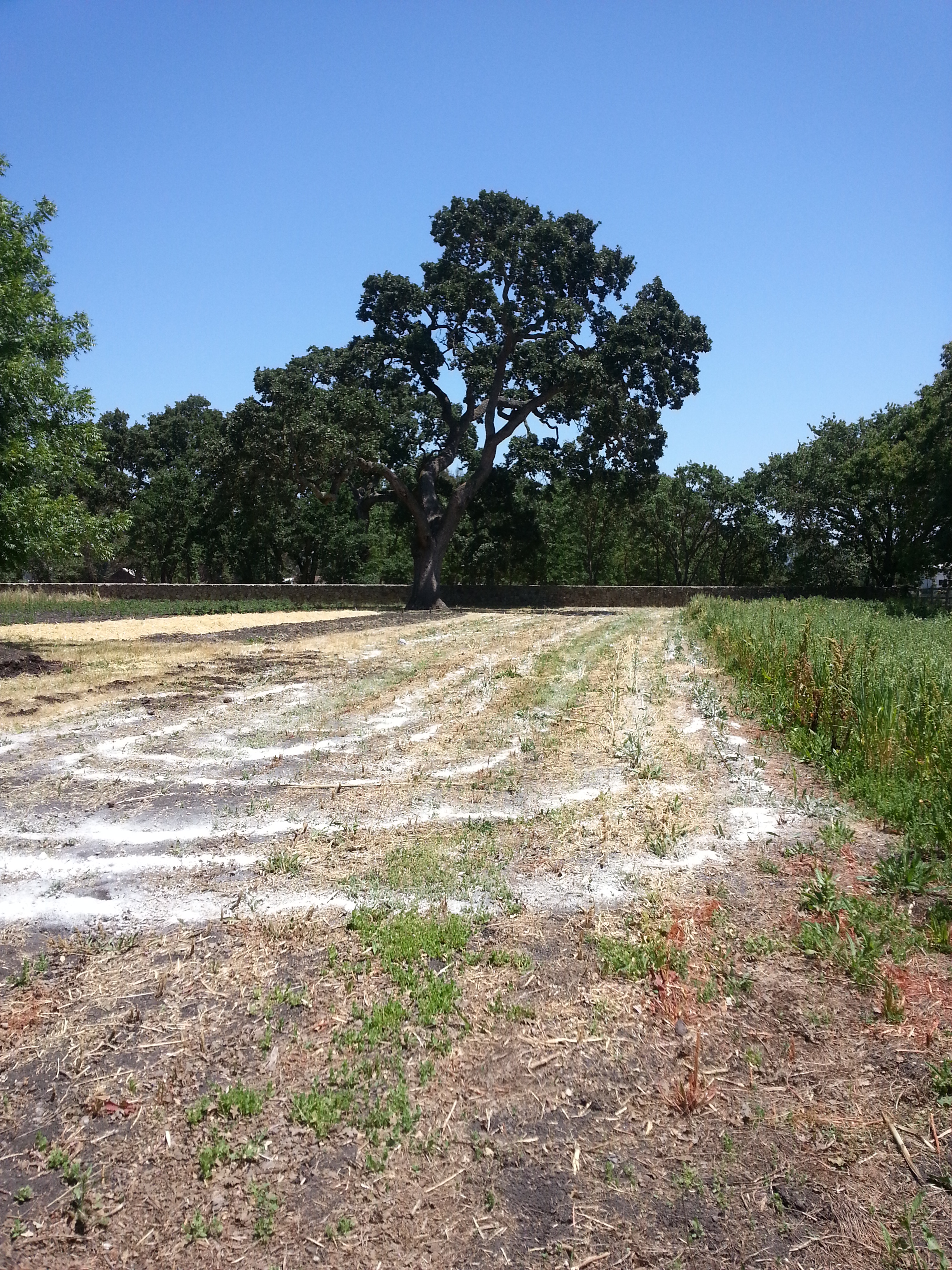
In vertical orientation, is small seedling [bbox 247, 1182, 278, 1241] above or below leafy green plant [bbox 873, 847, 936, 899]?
below

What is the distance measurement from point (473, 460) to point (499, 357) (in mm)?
4622

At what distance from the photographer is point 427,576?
32375 millimetres

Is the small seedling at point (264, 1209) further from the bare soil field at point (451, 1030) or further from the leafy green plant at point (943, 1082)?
the leafy green plant at point (943, 1082)

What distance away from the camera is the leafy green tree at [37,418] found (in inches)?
460

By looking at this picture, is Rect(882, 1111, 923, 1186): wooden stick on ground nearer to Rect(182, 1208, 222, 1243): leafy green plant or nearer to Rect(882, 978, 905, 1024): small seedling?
Rect(882, 978, 905, 1024): small seedling

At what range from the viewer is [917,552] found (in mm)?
38688

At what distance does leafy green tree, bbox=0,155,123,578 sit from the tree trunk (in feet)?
61.7

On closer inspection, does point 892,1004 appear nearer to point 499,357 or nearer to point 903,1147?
point 903,1147

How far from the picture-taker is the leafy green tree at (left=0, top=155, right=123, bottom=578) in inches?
460

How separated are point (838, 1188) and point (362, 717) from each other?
20.9 ft

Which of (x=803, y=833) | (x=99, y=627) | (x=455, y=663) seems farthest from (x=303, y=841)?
(x=99, y=627)

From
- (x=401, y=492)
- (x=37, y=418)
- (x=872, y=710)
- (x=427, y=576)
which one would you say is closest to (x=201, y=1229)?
(x=872, y=710)

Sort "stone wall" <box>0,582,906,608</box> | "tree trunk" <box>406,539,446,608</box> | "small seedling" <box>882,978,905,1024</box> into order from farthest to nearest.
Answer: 1. "stone wall" <box>0,582,906,608</box>
2. "tree trunk" <box>406,539,446,608</box>
3. "small seedling" <box>882,978,905,1024</box>

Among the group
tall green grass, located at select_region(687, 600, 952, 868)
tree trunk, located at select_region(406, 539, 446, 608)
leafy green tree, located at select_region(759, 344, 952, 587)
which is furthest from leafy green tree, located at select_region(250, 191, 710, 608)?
tall green grass, located at select_region(687, 600, 952, 868)
